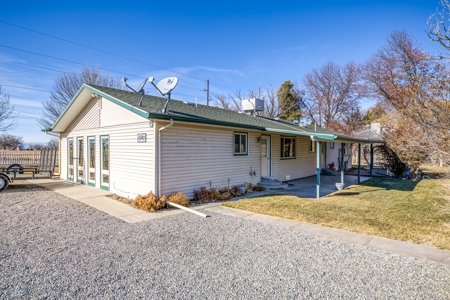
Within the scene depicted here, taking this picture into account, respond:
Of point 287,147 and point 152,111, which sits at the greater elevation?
point 152,111

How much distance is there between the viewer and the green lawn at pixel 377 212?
5.25 m

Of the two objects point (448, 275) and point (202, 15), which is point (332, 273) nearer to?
point (448, 275)

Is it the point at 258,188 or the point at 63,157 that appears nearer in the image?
the point at 258,188

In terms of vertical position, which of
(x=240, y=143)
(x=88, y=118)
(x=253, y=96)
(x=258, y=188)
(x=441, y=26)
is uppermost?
(x=253, y=96)

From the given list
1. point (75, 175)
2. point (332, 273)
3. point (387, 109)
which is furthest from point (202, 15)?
point (387, 109)

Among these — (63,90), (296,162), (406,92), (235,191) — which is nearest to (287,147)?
(296,162)

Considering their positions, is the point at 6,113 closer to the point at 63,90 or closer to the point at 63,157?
the point at 63,90

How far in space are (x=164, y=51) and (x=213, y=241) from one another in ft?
61.1

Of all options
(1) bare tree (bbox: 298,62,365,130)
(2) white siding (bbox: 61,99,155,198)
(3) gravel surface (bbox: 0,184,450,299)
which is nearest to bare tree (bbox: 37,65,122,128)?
(2) white siding (bbox: 61,99,155,198)

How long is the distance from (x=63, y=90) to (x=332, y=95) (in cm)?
2920

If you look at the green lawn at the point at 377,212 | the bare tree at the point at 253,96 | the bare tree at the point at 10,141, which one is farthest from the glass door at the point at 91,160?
the bare tree at the point at 10,141

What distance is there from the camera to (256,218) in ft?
20.8

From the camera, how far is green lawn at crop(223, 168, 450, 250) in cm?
525

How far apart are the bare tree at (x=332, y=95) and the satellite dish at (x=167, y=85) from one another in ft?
86.1
